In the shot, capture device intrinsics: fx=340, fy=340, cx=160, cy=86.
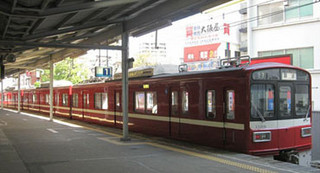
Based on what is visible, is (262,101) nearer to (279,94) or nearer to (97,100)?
(279,94)

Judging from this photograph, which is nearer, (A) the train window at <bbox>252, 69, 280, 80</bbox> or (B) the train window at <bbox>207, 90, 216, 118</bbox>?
(A) the train window at <bbox>252, 69, 280, 80</bbox>

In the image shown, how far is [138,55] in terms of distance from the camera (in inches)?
1655

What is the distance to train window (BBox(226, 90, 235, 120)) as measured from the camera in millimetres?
8711

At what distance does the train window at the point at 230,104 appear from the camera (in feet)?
28.6

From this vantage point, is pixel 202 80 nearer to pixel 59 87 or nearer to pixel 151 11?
pixel 151 11

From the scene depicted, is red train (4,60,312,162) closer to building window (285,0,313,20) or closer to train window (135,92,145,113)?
train window (135,92,145,113)

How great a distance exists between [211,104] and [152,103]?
329 cm

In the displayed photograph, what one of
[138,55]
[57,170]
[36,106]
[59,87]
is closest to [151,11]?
[57,170]

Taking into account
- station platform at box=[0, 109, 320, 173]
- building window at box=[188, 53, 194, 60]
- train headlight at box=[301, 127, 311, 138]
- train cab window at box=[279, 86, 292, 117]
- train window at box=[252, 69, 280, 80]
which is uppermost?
building window at box=[188, 53, 194, 60]

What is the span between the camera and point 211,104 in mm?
9430

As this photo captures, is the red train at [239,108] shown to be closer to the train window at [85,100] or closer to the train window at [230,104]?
the train window at [230,104]

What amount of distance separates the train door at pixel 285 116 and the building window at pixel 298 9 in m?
14.6

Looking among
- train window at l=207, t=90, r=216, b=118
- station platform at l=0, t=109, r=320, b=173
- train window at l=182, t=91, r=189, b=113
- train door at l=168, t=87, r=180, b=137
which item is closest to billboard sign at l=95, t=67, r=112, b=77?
station platform at l=0, t=109, r=320, b=173

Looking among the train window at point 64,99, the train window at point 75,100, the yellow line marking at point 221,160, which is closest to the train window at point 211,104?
the yellow line marking at point 221,160
